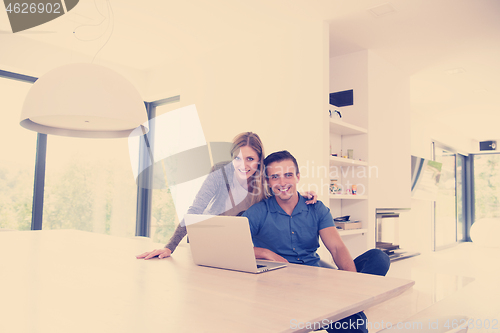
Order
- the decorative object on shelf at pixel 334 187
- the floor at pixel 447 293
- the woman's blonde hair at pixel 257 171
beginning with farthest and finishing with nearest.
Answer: the decorative object on shelf at pixel 334 187, the floor at pixel 447 293, the woman's blonde hair at pixel 257 171

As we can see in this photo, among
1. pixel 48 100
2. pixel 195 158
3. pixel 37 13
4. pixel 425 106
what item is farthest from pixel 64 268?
pixel 425 106

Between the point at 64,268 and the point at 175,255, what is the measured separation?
523 mm

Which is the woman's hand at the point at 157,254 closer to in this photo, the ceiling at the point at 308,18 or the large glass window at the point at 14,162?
the ceiling at the point at 308,18

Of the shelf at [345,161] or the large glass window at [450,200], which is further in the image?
the large glass window at [450,200]

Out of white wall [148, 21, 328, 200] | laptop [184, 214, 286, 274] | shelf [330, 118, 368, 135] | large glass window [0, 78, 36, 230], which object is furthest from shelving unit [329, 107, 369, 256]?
large glass window [0, 78, 36, 230]

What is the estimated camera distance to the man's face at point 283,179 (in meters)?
1.94

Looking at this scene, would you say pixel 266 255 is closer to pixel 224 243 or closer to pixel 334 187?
pixel 224 243

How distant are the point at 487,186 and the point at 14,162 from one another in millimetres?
9588

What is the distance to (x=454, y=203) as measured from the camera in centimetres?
837

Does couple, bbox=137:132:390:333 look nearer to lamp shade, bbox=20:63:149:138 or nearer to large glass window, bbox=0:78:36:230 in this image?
lamp shade, bbox=20:63:149:138

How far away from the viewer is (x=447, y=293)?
379cm

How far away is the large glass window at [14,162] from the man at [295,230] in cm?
287

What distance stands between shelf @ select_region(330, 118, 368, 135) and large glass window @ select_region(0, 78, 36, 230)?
122 inches

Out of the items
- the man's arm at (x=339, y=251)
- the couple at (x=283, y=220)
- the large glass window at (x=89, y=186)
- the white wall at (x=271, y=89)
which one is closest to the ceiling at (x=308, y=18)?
the white wall at (x=271, y=89)
